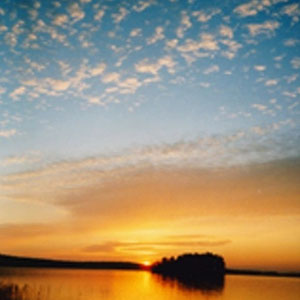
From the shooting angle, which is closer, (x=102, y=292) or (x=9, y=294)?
(x=9, y=294)

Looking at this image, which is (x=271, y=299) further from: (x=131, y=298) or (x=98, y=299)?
(x=98, y=299)

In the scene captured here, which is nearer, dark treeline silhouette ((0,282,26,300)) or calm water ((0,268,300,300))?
dark treeline silhouette ((0,282,26,300))

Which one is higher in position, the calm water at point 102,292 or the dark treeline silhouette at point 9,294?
the dark treeline silhouette at point 9,294

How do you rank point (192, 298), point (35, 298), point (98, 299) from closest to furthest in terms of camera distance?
1. point (35, 298)
2. point (98, 299)
3. point (192, 298)

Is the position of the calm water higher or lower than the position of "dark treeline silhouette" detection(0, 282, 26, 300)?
lower

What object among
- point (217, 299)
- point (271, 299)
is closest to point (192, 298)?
point (217, 299)

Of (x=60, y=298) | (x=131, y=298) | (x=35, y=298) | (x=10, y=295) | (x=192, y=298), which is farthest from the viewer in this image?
(x=192, y=298)

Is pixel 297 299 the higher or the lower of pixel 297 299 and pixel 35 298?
the lower

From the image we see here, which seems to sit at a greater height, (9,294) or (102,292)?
(9,294)

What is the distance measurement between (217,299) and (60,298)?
1527 inches

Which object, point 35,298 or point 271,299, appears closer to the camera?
point 35,298

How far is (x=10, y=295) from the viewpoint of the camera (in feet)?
114

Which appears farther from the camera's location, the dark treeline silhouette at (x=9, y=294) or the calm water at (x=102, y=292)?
the calm water at (x=102, y=292)

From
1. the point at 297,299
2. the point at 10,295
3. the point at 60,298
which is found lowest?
the point at 297,299
